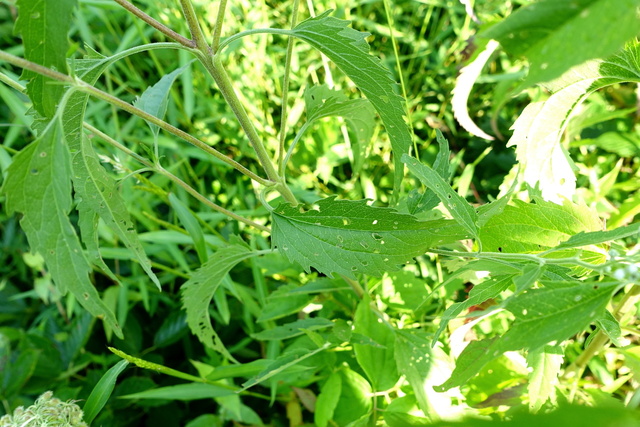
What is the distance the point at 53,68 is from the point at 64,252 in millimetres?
141

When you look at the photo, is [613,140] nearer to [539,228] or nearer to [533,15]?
[539,228]

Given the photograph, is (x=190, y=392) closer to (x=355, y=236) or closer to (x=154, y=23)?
(x=355, y=236)

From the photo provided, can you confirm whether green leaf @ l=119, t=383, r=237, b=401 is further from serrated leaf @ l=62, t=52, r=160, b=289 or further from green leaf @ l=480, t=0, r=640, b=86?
green leaf @ l=480, t=0, r=640, b=86

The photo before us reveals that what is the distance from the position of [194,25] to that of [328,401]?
0.50m

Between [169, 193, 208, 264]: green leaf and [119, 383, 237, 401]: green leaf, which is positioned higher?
[169, 193, 208, 264]: green leaf

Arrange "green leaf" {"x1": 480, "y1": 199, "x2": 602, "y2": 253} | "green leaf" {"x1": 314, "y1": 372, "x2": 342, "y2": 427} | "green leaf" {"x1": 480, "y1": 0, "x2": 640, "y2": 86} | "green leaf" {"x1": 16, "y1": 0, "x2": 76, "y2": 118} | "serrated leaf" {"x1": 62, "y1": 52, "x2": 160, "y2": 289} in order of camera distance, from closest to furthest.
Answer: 1. "green leaf" {"x1": 480, "y1": 0, "x2": 640, "y2": 86}
2. "green leaf" {"x1": 16, "y1": 0, "x2": 76, "y2": 118}
3. "serrated leaf" {"x1": 62, "y1": 52, "x2": 160, "y2": 289}
4. "green leaf" {"x1": 480, "y1": 199, "x2": 602, "y2": 253}
5. "green leaf" {"x1": 314, "y1": 372, "x2": 342, "y2": 427}

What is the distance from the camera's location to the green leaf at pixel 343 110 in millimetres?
640

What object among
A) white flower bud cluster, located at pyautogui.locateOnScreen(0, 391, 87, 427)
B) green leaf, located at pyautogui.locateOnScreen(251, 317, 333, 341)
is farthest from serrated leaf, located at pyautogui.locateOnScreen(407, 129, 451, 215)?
white flower bud cluster, located at pyautogui.locateOnScreen(0, 391, 87, 427)

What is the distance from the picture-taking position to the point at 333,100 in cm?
63

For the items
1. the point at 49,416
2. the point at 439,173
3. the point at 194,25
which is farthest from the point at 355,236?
the point at 49,416

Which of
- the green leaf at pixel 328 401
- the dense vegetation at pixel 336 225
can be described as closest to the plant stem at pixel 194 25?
the dense vegetation at pixel 336 225

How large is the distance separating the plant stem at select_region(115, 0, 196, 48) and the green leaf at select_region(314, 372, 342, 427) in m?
0.47

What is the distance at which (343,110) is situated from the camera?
26.0 inches

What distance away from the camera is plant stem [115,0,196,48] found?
462 mm
